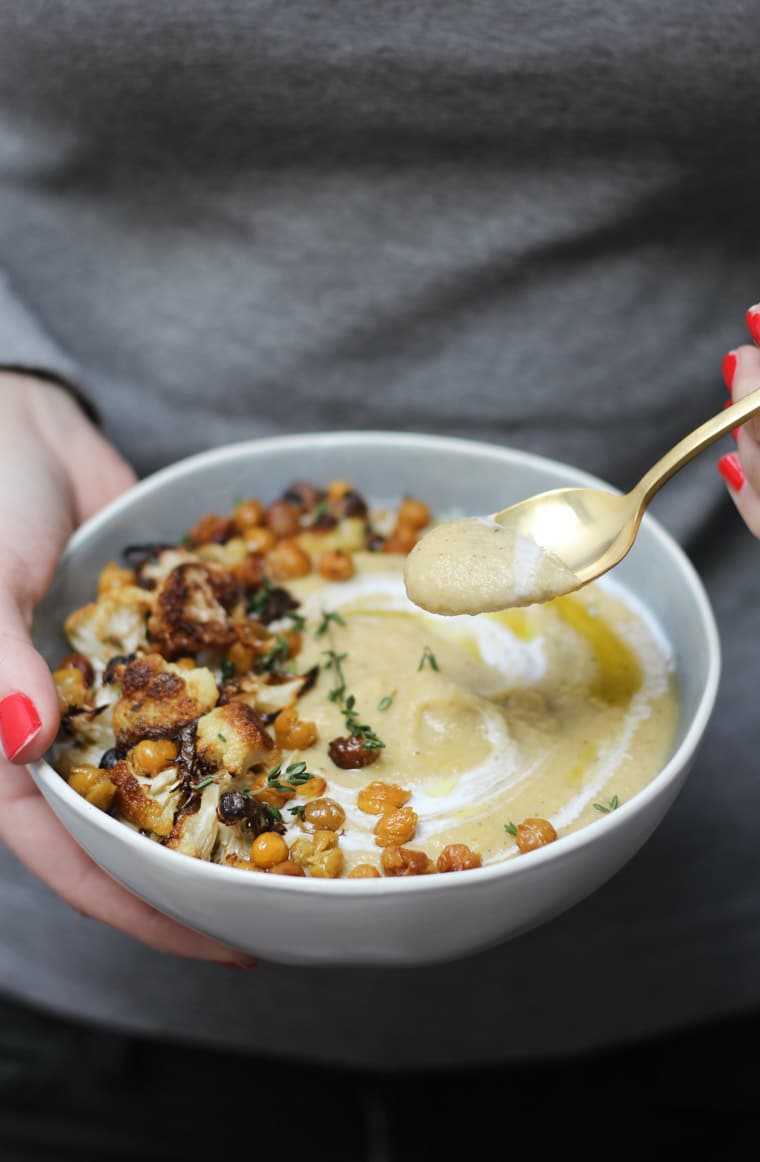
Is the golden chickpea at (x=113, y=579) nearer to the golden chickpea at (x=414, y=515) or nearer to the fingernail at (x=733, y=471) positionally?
the golden chickpea at (x=414, y=515)

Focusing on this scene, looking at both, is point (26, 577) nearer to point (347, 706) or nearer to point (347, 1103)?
point (347, 706)

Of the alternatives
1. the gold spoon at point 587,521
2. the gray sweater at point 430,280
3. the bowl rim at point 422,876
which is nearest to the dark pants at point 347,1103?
the gray sweater at point 430,280

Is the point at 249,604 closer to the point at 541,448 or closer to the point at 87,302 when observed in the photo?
the point at 541,448

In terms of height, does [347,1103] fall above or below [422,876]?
below

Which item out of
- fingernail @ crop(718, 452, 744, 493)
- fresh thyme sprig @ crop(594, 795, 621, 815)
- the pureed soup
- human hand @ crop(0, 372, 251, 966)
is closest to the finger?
human hand @ crop(0, 372, 251, 966)

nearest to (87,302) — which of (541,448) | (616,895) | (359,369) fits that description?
(359,369)

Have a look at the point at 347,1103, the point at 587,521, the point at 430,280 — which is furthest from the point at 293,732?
the point at 347,1103
